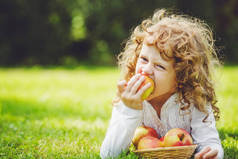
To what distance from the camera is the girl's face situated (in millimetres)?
2438

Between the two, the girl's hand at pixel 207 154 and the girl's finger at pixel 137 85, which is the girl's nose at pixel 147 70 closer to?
the girl's finger at pixel 137 85

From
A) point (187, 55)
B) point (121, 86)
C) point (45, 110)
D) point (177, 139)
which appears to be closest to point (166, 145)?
point (177, 139)

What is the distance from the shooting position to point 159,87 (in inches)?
97.4

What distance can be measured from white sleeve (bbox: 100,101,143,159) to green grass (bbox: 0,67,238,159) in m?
0.13

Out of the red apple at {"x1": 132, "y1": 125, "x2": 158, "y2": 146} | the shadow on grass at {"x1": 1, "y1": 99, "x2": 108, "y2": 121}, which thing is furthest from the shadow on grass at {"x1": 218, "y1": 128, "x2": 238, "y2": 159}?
the shadow on grass at {"x1": 1, "y1": 99, "x2": 108, "y2": 121}

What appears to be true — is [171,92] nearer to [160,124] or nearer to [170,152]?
[160,124]

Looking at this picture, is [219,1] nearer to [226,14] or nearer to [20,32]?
[226,14]

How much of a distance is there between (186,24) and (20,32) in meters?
9.94

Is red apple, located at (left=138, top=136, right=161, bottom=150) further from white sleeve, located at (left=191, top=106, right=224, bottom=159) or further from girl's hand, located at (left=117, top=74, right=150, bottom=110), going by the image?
white sleeve, located at (left=191, top=106, right=224, bottom=159)

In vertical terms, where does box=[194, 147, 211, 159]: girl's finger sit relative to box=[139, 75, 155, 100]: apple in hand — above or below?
below

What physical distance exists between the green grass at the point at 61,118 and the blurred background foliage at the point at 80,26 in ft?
16.3

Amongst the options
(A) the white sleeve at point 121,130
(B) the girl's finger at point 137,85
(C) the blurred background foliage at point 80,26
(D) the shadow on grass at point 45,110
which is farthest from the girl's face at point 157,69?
(C) the blurred background foliage at point 80,26

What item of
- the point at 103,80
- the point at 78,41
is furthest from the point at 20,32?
the point at 103,80

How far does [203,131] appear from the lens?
2510 mm
